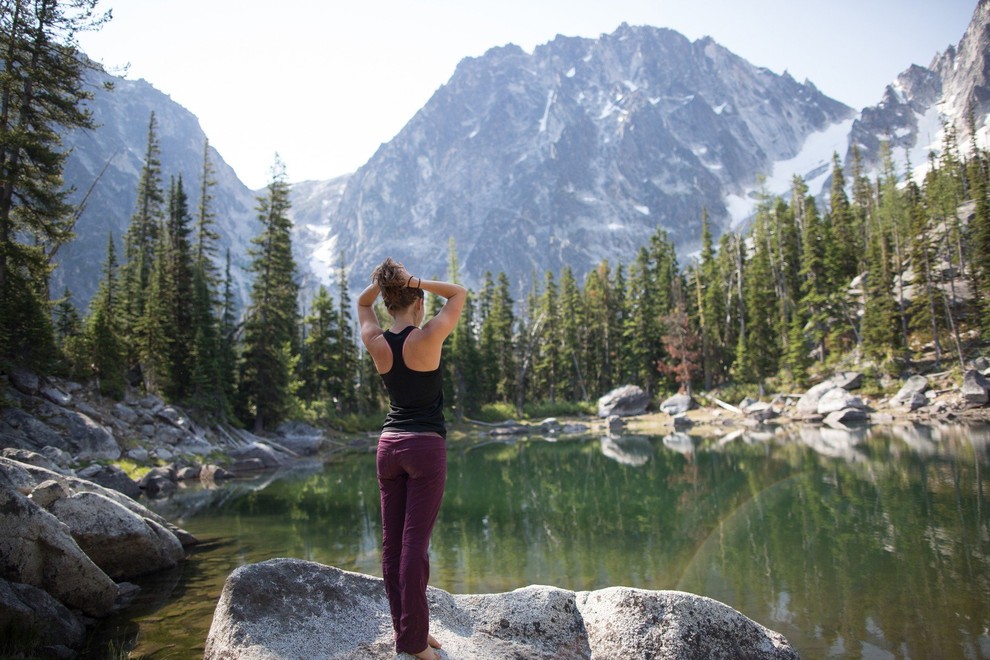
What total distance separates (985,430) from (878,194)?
5399 centimetres

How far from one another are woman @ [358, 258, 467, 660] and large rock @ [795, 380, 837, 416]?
38.7m

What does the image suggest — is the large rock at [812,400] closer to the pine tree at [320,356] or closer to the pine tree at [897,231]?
the pine tree at [897,231]

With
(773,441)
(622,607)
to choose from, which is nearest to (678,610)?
(622,607)

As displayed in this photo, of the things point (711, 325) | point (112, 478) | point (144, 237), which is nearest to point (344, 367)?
point (144, 237)

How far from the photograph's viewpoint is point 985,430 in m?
23.6

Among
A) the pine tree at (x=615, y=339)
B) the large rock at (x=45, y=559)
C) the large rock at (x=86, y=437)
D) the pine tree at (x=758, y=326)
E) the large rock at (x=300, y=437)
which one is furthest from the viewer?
the pine tree at (x=615, y=339)

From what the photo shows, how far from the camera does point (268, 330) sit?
33.3 meters

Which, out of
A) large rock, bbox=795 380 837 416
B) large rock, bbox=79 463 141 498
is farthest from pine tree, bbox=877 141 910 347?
large rock, bbox=79 463 141 498

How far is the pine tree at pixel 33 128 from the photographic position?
16047 millimetres

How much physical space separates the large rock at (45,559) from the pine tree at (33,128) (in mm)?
13093

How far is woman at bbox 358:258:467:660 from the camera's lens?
3.40 meters

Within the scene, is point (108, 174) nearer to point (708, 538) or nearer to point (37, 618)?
point (37, 618)

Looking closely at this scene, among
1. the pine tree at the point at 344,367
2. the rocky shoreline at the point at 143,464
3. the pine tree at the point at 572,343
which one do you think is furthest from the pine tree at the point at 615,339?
the pine tree at the point at 344,367

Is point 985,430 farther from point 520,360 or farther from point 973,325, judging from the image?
point 520,360
